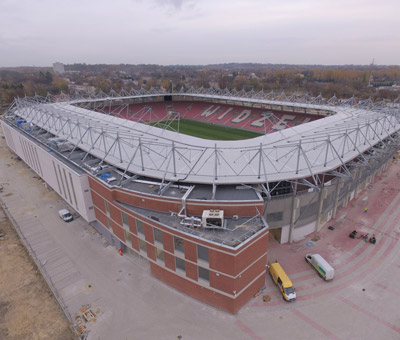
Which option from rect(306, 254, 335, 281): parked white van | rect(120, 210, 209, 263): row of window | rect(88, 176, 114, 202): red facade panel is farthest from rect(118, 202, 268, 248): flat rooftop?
rect(306, 254, 335, 281): parked white van

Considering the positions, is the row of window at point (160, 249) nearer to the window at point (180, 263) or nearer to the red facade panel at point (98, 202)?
the window at point (180, 263)

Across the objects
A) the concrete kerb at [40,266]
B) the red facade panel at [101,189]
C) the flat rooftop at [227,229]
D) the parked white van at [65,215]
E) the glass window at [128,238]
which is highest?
the red facade panel at [101,189]

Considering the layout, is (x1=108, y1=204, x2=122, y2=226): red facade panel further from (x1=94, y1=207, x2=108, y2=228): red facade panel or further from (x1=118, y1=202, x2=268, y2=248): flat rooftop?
(x1=118, y1=202, x2=268, y2=248): flat rooftop

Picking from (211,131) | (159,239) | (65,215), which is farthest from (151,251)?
(211,131)

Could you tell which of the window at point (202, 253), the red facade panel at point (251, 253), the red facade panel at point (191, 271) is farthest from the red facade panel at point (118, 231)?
the red facade panel at point (251, 253)

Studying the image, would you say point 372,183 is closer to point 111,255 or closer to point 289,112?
point 289,112

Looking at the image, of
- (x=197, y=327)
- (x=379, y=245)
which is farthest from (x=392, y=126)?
(x=197, y=327)
